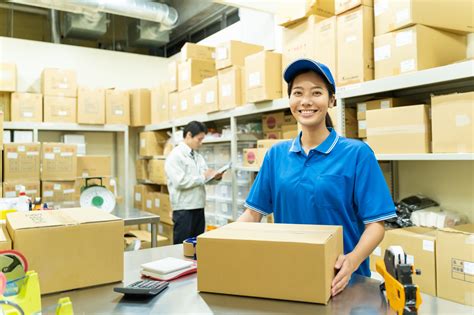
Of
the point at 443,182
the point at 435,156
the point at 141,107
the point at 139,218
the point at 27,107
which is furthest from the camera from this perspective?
the point at 141,107

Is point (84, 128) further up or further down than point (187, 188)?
further up

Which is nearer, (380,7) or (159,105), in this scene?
(380,7)

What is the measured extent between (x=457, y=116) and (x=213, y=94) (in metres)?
2.21

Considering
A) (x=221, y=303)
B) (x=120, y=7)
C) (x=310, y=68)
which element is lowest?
(x=221, y=303)

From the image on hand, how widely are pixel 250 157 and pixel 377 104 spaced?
1193 millimetres

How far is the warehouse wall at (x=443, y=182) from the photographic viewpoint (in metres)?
2.33

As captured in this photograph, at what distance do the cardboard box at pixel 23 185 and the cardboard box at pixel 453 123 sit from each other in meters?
3.51

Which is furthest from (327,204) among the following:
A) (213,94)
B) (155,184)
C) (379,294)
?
(155,184)

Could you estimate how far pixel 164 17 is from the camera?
4566 mm

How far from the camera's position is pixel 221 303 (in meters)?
0.98

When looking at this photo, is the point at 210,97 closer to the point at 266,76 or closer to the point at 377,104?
the point at 266,76

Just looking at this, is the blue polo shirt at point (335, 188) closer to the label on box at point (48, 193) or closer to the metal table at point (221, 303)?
the metal table at point (221, 303)

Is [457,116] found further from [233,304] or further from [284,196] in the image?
[233,304]

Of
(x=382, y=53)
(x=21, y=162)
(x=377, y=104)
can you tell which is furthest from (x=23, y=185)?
(x=382, y=53)
